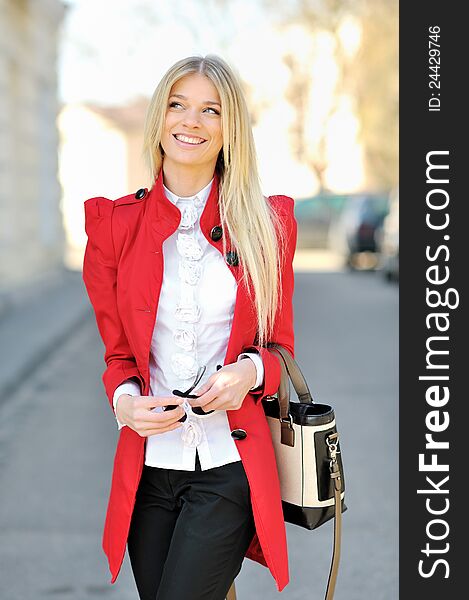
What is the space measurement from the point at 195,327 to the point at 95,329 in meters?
11.3

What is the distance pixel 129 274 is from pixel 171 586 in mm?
758

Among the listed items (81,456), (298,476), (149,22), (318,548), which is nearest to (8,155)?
(81,456)

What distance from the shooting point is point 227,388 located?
2.39m

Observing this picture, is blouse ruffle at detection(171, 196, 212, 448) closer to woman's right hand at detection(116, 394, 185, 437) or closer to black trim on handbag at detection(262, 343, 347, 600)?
woman's right hand at detection(116, 394, 185, 437)

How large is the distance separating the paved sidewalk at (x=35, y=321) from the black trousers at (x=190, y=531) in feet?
20.3

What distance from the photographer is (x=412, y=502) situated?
3.59 meters

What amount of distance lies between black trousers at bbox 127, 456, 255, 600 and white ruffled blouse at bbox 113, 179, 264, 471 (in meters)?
0.04

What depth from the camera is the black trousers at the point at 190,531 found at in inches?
96.0

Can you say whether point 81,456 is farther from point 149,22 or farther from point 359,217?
point 149,22

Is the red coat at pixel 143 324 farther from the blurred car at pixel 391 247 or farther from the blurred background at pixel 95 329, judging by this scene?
the blurred car at pixel 391 247

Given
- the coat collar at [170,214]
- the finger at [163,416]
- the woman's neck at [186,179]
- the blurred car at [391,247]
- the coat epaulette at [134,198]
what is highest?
the blurred car at [391,247]

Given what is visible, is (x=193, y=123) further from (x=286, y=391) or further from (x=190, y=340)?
(x=286, y=391)

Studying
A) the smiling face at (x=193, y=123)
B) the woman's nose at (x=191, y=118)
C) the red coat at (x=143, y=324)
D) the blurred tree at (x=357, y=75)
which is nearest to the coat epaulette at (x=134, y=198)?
the red coat at (x=143, y=324)

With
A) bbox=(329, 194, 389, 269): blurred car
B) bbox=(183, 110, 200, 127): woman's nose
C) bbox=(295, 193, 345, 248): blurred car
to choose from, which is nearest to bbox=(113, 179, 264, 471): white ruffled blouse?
bbox=(183, 110, 200, 127): woman's nose
